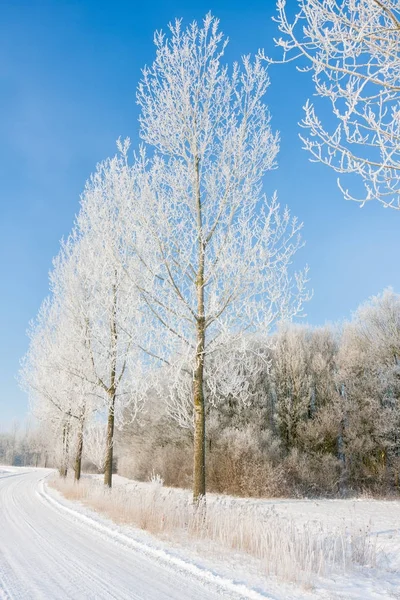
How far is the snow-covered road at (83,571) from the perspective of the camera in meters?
4.09

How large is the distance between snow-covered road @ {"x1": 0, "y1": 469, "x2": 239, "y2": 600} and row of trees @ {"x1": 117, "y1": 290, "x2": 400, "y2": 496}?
17341 millimetres

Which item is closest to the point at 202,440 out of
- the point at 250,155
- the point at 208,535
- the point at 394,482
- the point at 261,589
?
the point at 208,535

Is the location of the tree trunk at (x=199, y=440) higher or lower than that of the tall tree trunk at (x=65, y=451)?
higher

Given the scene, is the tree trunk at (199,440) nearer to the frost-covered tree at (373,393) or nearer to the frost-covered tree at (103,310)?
the frost-covered tree at (103,310)

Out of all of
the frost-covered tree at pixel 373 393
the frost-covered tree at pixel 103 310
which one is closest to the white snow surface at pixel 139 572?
the frost-covered tree at pixel 103 310

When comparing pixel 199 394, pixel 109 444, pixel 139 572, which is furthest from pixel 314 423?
pixel 139 572

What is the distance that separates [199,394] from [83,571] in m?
3.62

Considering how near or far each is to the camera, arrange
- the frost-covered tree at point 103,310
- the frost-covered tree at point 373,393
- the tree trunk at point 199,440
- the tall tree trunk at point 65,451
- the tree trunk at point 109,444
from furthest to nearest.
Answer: the frost-covered tree at point 373,393
the tall tree trunk at point 65,451
the tree trunk at point 109,444
the frost-covered tree at point 103,310
the tree trunk at point 199,440

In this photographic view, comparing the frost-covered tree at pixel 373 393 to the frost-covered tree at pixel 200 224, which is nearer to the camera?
the frost-covered tree at pixel 200 224

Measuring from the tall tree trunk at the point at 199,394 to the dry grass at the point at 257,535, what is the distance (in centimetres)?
48

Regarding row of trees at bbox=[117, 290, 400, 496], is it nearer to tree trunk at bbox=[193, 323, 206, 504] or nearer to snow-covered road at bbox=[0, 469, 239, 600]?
tree trunk at bbox=[193, 323, 206, 504]

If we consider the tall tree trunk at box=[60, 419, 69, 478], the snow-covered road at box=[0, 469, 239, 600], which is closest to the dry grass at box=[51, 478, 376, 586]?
the snow-covered road at box=[0, 469, 239, 600]

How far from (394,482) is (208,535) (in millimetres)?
23697

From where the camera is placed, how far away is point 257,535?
5.97m
